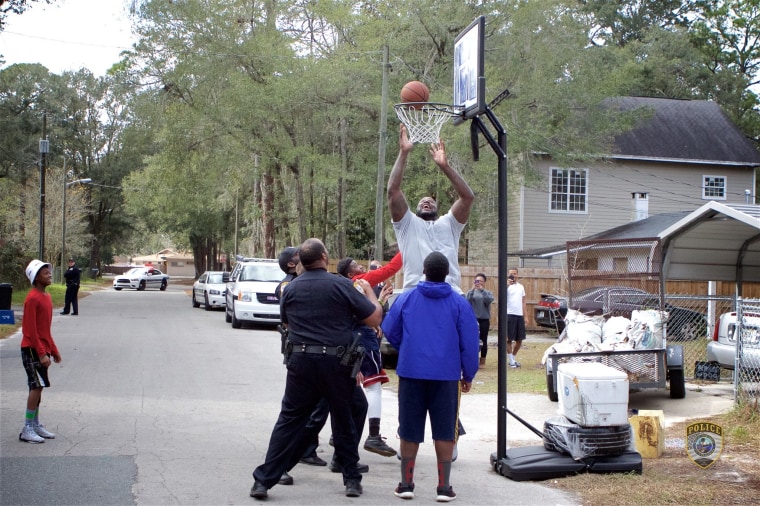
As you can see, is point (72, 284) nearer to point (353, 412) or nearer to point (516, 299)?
point (516, 299)

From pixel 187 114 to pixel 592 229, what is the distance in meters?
16.6

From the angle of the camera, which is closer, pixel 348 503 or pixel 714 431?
pixel 348 503

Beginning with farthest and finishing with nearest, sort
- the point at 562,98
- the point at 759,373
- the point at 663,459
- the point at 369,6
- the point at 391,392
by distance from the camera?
the point at 369,6 → the point at 562,98 → the point at 391,392 → the point at 759,373 → the point at 663,459

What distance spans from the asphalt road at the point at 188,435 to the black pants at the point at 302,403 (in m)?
0.30

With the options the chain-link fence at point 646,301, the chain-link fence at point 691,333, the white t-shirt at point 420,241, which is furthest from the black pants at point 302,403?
the chain-link fence at point 691,333

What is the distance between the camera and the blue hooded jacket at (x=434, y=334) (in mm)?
6086

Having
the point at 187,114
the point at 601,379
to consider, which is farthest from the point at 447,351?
the point at 187,114

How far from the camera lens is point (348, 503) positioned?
611 cm

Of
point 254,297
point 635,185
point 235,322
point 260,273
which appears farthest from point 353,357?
point 635,185

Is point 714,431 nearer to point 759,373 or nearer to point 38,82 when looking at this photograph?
point 759,373

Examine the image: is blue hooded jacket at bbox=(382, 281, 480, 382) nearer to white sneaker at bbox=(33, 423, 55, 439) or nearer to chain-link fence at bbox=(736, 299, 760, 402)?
white sneaker at bbox=(33, 423, 55, 439)

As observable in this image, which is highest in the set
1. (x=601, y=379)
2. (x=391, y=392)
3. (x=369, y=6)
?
(x=369, y=6)

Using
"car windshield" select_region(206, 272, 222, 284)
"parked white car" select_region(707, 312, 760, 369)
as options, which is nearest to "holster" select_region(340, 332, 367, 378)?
"parked white car" select_region(707, 312, 760, 369)

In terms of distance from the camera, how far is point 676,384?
1134 centimetres
